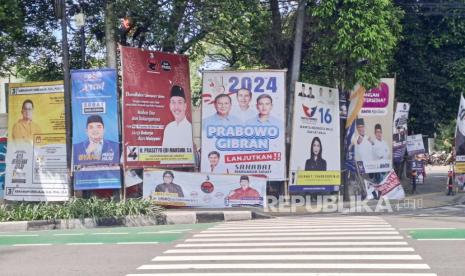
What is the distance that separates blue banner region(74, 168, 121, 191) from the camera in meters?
16.0

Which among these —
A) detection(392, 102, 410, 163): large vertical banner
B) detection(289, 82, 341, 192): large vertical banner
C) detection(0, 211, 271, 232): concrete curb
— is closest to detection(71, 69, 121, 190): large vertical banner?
detection(0, 211, 271, 232): concrete curb

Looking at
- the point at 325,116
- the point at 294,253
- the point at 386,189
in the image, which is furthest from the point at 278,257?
the point at 386,189

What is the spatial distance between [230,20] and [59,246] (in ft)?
28.2

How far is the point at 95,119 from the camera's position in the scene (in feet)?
52.3

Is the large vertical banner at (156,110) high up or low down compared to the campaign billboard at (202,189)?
up

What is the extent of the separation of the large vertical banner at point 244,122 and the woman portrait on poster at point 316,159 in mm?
1159

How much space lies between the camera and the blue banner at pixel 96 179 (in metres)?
16.0

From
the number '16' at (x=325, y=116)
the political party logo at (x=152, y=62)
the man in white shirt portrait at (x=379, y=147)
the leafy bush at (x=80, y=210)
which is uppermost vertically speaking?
the political party logo at (x=152, y=62)

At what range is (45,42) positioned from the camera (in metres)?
19.6

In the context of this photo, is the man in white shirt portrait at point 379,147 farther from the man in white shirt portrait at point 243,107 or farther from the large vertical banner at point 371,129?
the man in white shirt portrait at point 243,107

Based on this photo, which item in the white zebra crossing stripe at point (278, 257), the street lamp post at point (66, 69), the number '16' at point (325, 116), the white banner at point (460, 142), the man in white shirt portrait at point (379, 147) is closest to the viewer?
the white zebra crossing stripe at point (278, 257)

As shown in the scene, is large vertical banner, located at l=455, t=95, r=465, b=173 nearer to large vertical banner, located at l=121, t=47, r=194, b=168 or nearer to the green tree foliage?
the green tree foliage

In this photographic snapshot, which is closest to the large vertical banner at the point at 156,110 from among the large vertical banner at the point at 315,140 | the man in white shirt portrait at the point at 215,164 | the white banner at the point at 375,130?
the man in white shirt portrait at the point at 215,164

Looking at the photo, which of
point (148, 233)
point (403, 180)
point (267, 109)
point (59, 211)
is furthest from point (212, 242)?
point (403, 180)
